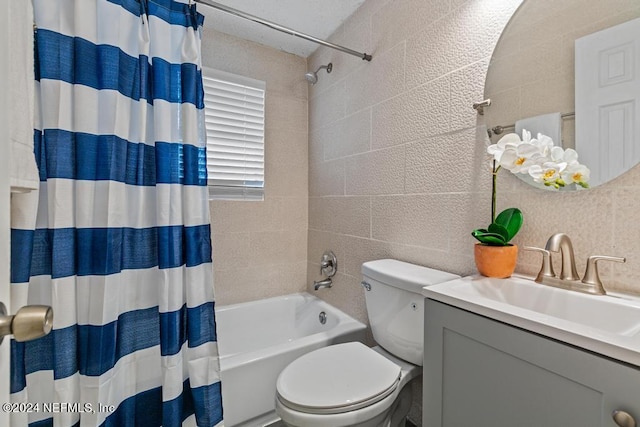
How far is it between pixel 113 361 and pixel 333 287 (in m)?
1.20

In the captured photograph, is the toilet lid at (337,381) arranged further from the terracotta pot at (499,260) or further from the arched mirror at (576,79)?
the arched mirror at (576,79)

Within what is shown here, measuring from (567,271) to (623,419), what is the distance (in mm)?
427

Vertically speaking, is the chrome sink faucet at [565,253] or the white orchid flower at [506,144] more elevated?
the white orchid flower at [506,144]

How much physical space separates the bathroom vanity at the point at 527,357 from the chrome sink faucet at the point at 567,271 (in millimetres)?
31

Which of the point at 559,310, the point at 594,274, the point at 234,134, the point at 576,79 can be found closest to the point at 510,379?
the point at 559,310

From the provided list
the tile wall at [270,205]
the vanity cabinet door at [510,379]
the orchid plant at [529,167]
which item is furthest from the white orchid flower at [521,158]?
the tile wall at [270,205]

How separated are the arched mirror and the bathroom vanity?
1.21ft

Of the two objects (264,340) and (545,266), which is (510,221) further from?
(264,340)

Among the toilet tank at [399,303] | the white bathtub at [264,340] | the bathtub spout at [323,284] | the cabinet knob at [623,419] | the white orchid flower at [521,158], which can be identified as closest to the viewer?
the cabinet knob at [623,419]

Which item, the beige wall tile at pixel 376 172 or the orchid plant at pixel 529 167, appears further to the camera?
the beige wall tile at pixel 376 172

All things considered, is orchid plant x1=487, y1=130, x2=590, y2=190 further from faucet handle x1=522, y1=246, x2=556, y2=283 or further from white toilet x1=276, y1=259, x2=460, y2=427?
white toilet x1=276, y1=259, x2=460, y2=427

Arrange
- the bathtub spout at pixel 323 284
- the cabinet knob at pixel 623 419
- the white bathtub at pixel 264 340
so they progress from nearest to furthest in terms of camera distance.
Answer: the cabinet knob at pixel 623 419, the white bathtub at pixel 264 340, the bathtub spout at pixel 323 284

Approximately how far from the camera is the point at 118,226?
1016 millimetres

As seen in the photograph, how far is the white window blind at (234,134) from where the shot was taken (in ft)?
5.98
